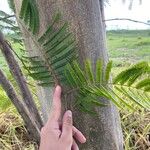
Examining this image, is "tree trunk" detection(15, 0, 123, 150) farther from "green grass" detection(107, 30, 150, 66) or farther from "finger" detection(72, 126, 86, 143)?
"green grass" detection(107, 30, 150, 66)

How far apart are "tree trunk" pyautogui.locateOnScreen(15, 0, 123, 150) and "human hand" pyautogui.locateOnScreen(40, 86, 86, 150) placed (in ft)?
0.23

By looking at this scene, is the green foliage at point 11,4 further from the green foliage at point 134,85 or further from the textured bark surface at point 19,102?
the green foliage at point 134,85

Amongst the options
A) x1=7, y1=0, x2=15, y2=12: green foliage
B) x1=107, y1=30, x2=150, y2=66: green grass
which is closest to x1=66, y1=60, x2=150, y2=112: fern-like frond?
x1=7, y1=0, x2=15, y2=12: green foliage

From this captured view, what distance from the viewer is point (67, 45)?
973 millimetres

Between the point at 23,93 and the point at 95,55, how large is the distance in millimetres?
239

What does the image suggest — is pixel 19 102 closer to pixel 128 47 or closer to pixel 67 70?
pixel 67 70

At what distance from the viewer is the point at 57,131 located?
3.22ft

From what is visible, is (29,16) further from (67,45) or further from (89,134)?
(89,134)

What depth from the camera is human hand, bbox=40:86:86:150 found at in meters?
0.97

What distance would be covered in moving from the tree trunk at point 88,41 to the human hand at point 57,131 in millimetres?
69

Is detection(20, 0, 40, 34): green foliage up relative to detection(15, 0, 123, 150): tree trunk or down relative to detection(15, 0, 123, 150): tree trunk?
up

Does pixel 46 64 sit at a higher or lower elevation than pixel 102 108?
higher

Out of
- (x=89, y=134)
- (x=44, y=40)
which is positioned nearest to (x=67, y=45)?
(x=44, y=40)

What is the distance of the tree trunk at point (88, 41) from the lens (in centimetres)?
105
